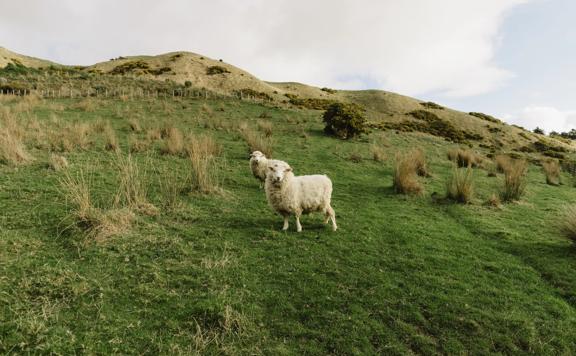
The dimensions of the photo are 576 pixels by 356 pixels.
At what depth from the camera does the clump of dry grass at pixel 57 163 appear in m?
8.98

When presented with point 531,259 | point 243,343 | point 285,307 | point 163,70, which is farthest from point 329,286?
point 163,70

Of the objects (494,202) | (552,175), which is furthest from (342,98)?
(494,202)

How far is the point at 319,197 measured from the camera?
728cm

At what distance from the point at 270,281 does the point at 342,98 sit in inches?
2401

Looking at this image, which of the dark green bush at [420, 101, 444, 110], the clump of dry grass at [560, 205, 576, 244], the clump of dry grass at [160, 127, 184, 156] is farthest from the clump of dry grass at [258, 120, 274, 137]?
the dark green bush at [420, 101, 444, 110]

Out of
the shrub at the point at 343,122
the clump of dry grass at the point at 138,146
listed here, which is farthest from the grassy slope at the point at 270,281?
the shrub at the point at 343,122

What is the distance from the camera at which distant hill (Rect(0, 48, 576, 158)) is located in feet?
145

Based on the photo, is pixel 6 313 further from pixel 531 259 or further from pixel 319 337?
pixel 531 259

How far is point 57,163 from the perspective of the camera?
30.3 ft

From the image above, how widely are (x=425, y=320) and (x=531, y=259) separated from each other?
378 cm

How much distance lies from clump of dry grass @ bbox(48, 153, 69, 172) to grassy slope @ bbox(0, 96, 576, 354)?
36cm

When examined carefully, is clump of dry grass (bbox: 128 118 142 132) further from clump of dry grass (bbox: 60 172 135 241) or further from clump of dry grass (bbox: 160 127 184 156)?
clump of dry grass (bbox: 60 172 135 241)

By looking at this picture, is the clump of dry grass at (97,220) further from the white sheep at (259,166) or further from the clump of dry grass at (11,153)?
the white sheep at (259,166)

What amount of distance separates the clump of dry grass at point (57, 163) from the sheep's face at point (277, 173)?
19.8 feet
